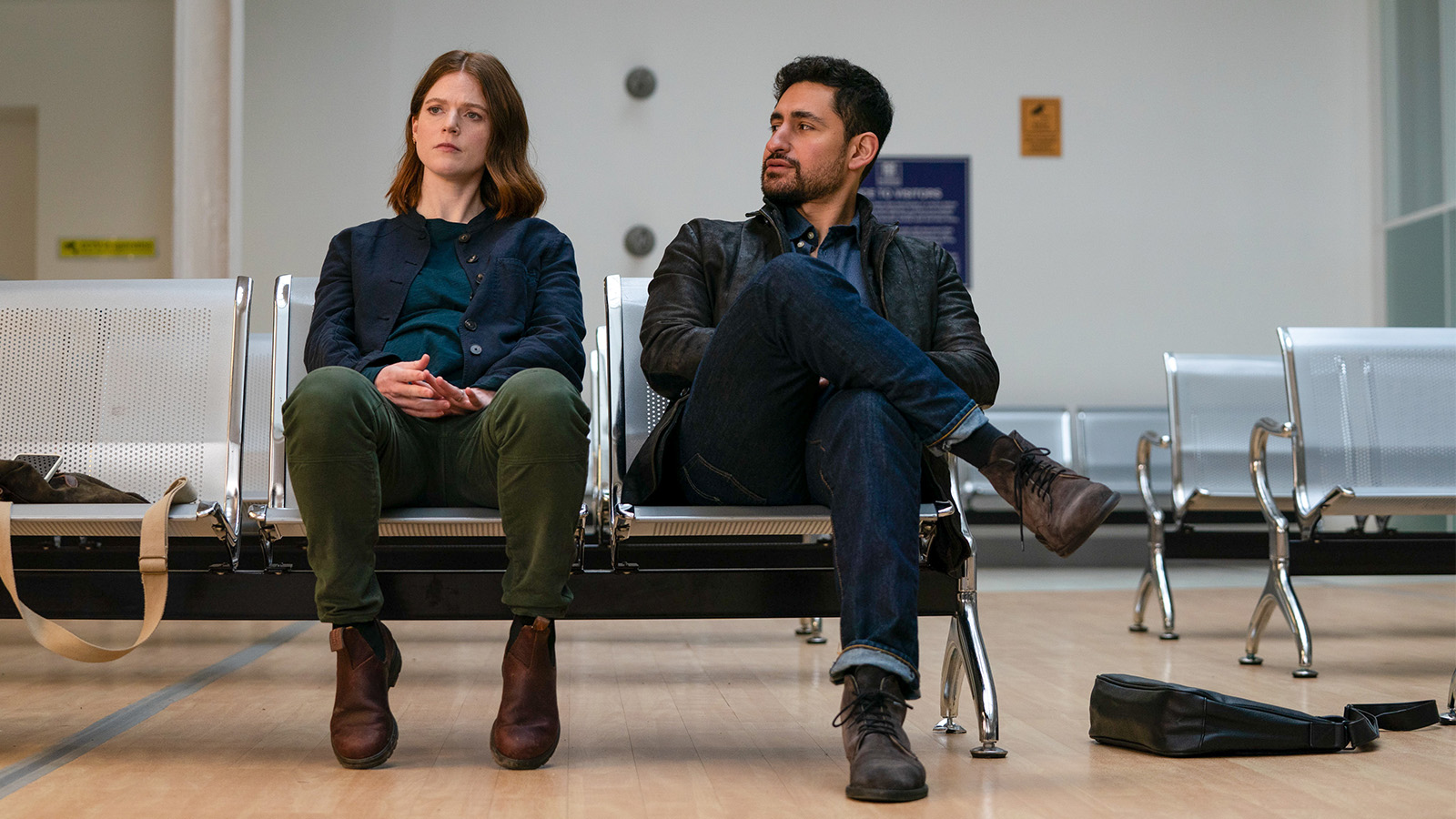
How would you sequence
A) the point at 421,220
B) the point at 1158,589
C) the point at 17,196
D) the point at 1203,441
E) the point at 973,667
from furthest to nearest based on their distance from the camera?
the point at 17,196 → the point at 1203,441 → the point at 1158,589 → the point at 421,220 → the point at 973,667

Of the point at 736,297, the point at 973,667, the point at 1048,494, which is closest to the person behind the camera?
the point at 1048,494

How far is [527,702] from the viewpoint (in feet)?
5.81

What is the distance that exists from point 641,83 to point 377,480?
5.44 metres

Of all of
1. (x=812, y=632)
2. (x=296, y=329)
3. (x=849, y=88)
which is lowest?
(x=812, y=632)

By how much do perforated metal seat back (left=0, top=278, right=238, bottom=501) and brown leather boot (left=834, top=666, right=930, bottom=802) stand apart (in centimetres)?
122

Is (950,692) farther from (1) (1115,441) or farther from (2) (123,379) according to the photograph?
(1) (1115,441)

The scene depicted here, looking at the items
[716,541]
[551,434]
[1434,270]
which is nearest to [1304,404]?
[716,541]

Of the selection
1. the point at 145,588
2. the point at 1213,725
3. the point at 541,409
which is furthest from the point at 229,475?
the point at 1213,725

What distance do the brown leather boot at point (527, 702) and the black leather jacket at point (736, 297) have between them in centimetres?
32

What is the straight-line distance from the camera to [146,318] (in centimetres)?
225

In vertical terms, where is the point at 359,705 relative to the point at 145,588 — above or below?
below

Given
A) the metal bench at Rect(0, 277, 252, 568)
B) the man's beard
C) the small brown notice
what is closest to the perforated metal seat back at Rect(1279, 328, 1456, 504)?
the man's beard

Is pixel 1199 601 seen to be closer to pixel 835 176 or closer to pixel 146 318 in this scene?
pixel 835 176

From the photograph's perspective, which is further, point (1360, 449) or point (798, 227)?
point (1360, 449)
